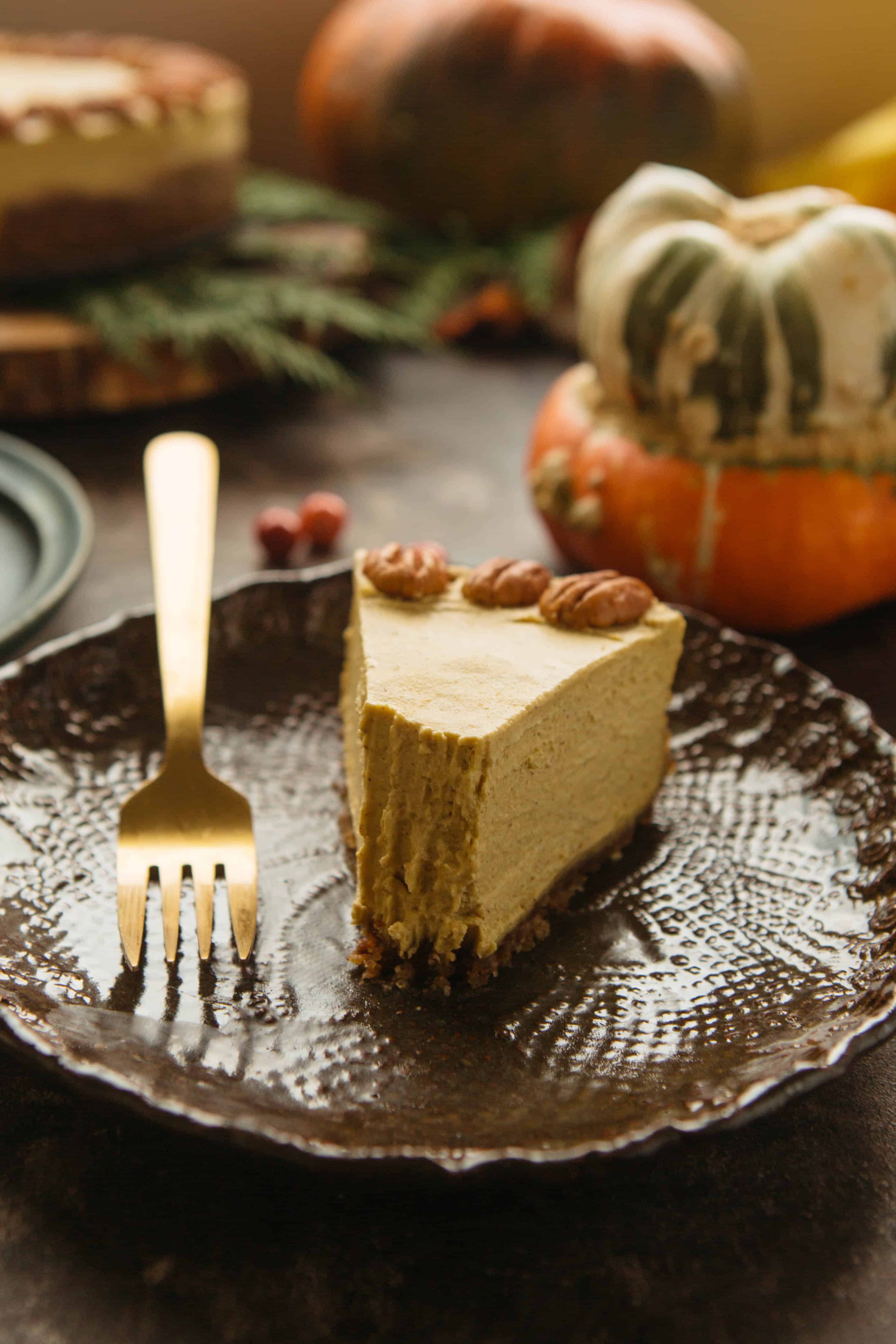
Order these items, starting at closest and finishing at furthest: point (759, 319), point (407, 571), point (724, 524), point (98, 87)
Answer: point (407, 571) → point (759, 319) → point (724, 524) → point (98, 87)

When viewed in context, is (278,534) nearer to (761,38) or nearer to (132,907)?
(132,907)

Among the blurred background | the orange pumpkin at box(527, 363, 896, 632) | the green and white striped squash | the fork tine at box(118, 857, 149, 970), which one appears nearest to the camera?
the fork tine at box(118, 857, 149, 970)

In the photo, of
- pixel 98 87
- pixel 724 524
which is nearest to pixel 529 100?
pixel 98 87

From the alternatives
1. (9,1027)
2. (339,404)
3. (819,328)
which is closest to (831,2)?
(339,404)

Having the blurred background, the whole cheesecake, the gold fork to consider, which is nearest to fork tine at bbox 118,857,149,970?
the gold fork

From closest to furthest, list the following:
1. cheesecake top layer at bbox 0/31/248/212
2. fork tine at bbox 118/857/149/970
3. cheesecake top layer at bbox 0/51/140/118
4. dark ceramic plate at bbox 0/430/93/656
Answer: fork tine at bbox 118/857/149/970 < dark ceramic plate at bbox 0/430/93/656 < cheesecake top layer at bbox 0/31/248/212 < cheesecake top layer at bbox 0/51/140/118

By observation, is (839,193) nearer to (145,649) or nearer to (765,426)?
(765,426)

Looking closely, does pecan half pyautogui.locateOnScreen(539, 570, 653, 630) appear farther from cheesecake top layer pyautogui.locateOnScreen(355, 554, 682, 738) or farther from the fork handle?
the fork handle

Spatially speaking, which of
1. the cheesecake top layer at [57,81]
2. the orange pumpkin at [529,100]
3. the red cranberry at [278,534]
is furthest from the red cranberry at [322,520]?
the orange pumpkin at [529,100]
